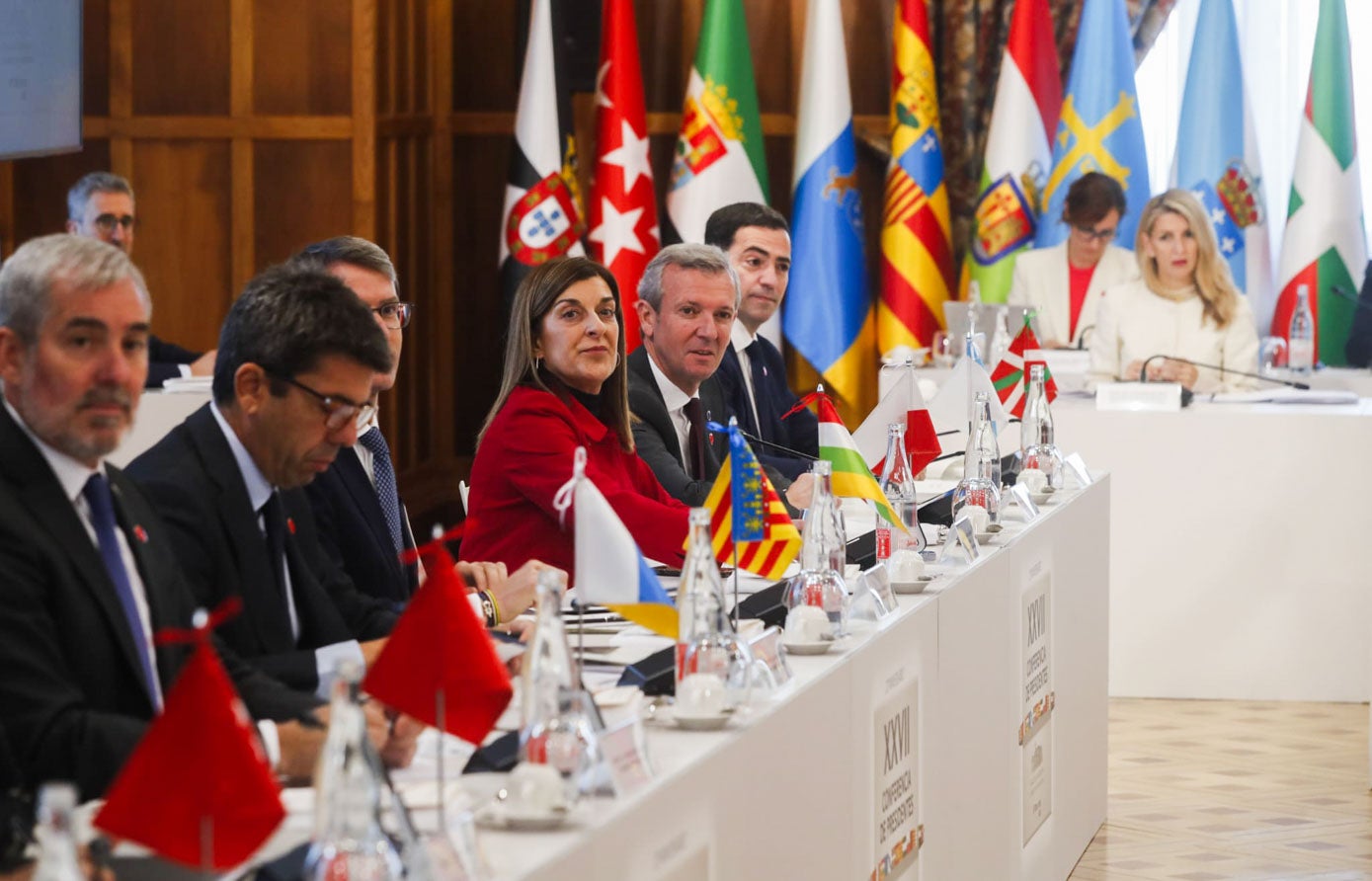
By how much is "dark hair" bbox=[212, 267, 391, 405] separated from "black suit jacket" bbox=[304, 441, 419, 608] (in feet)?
2.30

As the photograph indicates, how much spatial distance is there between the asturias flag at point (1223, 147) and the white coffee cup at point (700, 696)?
5.93 metres

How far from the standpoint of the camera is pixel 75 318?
80.1 inches

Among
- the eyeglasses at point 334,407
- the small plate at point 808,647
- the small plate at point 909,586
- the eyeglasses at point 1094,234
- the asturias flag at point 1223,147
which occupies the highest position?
the asturias flag at point 1223,147

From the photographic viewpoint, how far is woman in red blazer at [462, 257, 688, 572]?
11.8 feet

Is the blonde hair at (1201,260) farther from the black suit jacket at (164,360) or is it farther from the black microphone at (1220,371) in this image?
the black suit jacket at (164,360)

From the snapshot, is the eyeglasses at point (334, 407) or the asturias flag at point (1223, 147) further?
the asturias flag at point (1223, 147)

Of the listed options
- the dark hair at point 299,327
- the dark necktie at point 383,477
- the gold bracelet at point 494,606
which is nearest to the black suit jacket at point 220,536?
the dark hair at point 299,327

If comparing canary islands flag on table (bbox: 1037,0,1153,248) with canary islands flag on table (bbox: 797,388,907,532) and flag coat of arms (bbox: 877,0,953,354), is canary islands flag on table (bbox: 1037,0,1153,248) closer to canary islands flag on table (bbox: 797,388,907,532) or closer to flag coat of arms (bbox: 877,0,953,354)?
flag coat of arms (bbox: 877,0,953,354)

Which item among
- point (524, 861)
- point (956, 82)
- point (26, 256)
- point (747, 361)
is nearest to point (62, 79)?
point (747, 361)

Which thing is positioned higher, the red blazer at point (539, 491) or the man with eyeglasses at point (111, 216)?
the man with eyeglasses at point (111, 216)

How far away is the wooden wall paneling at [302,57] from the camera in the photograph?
7.53 meters

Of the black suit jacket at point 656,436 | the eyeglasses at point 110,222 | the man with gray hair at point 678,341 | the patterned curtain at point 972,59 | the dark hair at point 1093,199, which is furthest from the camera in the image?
the patterned curtain at point 972,59

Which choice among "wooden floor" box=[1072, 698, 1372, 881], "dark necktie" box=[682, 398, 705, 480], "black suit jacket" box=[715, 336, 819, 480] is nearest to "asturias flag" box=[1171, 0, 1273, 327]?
"wooden floor" box=[1072, 698, 1372, 881]

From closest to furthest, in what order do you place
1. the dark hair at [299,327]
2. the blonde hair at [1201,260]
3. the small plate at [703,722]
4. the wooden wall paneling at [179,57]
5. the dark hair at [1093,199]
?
the small plate at [703,722]
the dark hair at [299,327]
the blonde hair at [1201,260]
the dark hair at [1093,199]
the wooden wall paneling at [179,57]
